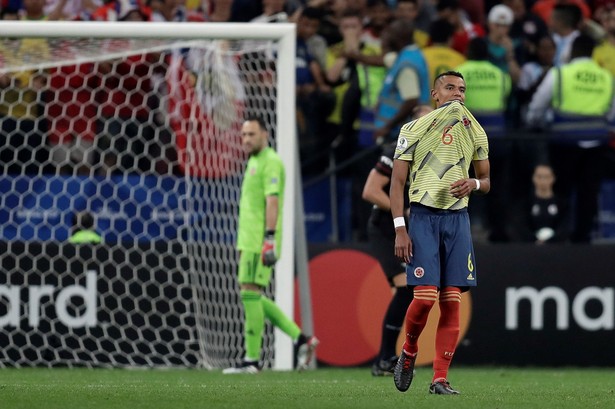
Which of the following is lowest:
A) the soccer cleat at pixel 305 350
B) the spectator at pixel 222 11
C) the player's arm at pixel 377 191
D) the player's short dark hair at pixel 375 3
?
the soccer cleat at pixel 305 350

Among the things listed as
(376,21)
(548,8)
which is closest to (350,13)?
(376,21)

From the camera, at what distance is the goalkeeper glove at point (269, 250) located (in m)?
10.8

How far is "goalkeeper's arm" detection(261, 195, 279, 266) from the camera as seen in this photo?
1084 cm

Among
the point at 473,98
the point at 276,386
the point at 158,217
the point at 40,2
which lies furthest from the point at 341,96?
the point at 276,386

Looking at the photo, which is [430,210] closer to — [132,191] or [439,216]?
[439,216]

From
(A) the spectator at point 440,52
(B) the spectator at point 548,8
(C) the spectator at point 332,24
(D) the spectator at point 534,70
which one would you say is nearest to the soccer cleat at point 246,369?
(A) the spectator at point 440,52

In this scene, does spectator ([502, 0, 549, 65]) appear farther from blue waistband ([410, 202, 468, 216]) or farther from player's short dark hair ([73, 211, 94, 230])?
blue waistband ([410, 202, 468, 216])

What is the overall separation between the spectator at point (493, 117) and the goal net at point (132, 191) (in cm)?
221

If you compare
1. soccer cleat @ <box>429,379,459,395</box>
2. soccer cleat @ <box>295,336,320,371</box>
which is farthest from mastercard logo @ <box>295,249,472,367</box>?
soccer cleat @ <box>429,379,459,395</box>

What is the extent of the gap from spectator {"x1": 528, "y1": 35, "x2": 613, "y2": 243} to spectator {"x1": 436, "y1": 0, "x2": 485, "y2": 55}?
144 centimetres

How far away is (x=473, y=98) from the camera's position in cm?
1376

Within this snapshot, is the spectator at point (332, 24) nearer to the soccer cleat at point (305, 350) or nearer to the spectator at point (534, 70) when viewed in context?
the spectator at point (534, 70)

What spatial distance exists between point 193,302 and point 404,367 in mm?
5011

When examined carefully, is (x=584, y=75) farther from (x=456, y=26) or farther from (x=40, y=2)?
(x=40, y=2)
